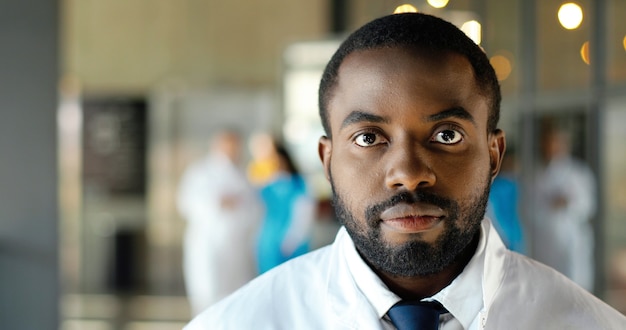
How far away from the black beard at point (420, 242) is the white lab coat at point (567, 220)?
394 cm

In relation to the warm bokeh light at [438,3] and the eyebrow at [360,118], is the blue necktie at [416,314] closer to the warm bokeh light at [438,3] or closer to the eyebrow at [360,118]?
the eyebrow at [360,118]

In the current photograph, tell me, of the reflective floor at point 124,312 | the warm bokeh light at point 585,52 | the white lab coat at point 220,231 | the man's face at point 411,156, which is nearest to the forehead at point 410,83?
the man's face at point 411,156

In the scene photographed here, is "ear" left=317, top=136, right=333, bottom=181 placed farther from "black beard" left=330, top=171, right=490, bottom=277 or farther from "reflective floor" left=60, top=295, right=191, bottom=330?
"reflective floor" left=60, top=295, right=191, bottom=330

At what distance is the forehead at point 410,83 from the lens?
3.67ft

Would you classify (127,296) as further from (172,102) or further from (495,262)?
(495,262)

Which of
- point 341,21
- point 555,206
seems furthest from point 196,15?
point 555,206

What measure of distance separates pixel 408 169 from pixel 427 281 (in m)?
0.18

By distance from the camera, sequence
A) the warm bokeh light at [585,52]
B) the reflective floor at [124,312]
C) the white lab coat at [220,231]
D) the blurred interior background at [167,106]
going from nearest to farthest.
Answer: the warm bokeh light at [585,52]
the blurred interior background at [167,106]
the white lab coat at [220,231]
the reflective floor at [124,312]

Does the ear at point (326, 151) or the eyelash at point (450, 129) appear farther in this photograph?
the ear at point (326, 151)

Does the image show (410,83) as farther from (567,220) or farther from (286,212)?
(286,212)

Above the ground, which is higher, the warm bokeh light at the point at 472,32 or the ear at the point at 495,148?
the warm bokeh light at the point at 472,32

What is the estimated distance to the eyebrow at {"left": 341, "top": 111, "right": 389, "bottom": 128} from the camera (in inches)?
44.5

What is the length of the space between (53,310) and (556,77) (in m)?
3.06

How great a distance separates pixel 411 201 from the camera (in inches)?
43.2
